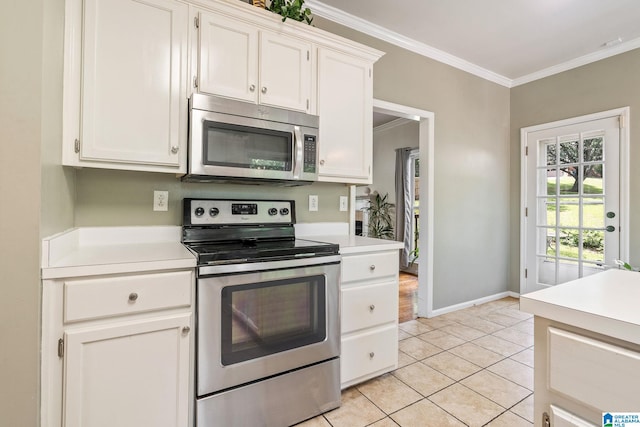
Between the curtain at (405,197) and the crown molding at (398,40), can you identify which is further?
the curtain at (405,197)

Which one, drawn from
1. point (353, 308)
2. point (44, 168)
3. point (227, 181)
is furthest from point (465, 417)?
point (44, 168)

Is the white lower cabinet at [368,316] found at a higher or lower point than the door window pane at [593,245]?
lower

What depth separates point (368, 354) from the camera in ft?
6.43

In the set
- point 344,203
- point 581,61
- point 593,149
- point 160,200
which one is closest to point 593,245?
point 593,149

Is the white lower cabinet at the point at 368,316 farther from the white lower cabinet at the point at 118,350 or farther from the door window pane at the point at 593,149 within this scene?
the door window pane at the point at 593,149

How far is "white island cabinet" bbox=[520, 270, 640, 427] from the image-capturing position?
2.18 ft

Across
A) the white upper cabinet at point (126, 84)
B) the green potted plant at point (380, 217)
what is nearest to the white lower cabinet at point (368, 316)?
the white upper cabinet at point (126, 84)

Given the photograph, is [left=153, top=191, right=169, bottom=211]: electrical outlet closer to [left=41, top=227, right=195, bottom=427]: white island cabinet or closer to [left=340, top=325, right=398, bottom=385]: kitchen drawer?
[left=41, top=227, right=195, bottom=427]: white island cabinet

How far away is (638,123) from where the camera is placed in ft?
9.73

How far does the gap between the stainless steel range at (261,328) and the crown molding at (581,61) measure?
364cm

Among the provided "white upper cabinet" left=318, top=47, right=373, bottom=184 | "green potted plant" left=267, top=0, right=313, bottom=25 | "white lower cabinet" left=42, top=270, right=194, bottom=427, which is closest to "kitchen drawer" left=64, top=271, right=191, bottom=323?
"white lower cabinet" left=42, top=270, right=194, bottom=427

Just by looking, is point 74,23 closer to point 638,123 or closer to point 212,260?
point 212,260

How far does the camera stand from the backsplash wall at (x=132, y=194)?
66.2 inches

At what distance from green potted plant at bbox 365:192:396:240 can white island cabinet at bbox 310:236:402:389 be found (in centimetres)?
379
